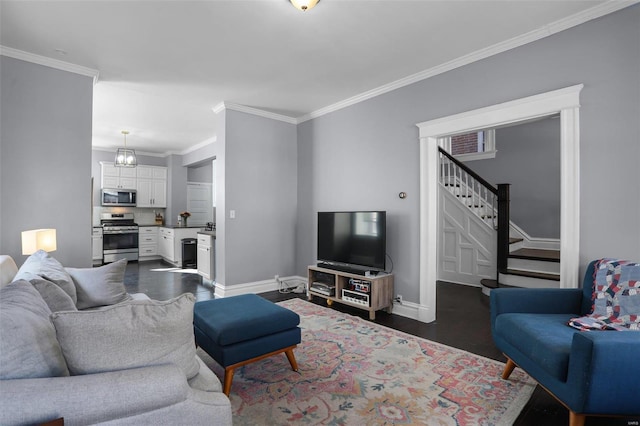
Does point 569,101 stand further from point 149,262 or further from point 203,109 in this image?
point 149,262

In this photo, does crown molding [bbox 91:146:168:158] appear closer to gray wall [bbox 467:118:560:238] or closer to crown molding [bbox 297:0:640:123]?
crown molding [bbox 297:0:640:123]

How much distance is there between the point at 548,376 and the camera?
175 centimetres

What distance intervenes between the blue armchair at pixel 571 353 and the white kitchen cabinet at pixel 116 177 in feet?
26.8

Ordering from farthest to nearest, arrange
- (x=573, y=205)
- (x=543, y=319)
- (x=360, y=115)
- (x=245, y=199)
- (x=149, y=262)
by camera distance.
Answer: (x=149, y=262) < (x=245, y=199) < (x=360, y=115) < (x=573, y=205) < (x=543, y=319)

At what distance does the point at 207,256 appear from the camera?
5211mm

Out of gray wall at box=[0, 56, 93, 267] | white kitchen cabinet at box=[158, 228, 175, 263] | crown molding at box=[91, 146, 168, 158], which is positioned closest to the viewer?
gray wall at box=[0, 56, 93, 267]

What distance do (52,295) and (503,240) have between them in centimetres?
513

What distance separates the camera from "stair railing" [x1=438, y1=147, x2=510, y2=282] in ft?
15.7

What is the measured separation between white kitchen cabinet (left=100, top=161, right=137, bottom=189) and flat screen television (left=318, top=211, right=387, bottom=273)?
18.7 feet

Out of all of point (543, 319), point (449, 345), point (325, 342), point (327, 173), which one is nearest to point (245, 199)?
point (327, 173)

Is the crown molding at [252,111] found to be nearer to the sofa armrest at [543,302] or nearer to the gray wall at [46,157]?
the gray wall at [46,157]

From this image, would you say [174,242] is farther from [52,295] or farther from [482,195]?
[482,195]

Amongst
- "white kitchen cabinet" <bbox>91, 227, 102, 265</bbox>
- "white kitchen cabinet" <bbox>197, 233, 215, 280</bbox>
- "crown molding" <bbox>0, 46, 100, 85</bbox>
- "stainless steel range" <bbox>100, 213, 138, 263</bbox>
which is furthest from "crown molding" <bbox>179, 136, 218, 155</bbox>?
"crown molding" <bbox>0, 46, 100, 85</bbox>

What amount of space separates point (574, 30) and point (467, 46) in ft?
2.61
